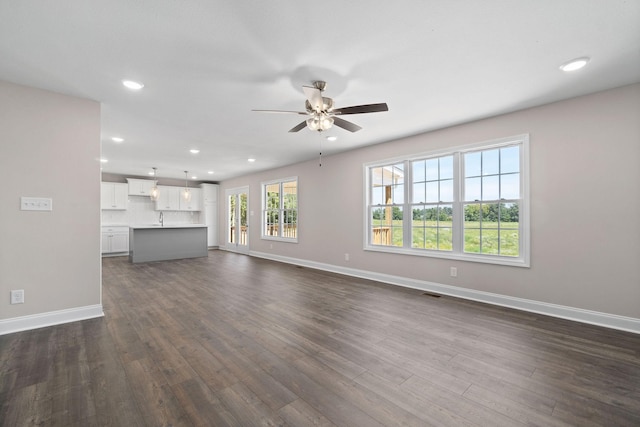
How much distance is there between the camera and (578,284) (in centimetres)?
310

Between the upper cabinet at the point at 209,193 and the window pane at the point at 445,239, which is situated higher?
the upper cabinet at the point at 209,193

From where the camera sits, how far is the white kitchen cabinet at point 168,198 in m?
9.12

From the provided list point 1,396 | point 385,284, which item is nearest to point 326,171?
point 385,284

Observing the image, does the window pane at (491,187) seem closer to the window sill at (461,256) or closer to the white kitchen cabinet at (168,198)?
the window sill at (461,256)

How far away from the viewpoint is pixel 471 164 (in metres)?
4.06

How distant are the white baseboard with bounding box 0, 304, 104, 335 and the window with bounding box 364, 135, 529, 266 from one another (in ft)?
13.9

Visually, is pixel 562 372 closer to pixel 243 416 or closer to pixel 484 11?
pixel 243 416

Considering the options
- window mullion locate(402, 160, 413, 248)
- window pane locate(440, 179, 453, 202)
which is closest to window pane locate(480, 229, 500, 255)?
window pane locate(440, 179, 453, 202)

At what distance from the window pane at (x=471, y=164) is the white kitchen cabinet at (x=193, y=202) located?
8.79m

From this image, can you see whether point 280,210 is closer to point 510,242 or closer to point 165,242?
point 165,242

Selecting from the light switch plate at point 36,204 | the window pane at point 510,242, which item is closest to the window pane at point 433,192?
the window pane at point 510,242

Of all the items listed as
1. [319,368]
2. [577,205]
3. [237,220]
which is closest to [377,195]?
[577,205]

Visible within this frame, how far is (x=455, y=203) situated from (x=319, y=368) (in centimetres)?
A: 324

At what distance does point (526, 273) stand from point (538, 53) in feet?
8.36
